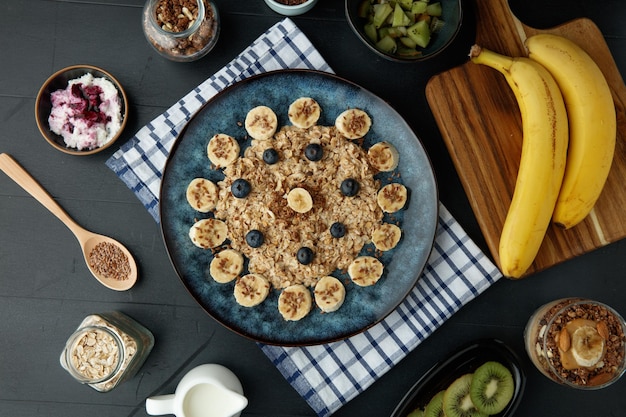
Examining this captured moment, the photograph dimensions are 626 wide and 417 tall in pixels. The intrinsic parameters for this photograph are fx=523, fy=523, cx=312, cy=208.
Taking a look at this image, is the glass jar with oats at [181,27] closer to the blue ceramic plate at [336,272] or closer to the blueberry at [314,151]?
the blue ceramic plate at [336,272]

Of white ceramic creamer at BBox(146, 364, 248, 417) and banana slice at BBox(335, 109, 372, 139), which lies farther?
banana slice at BBox(335, 109, 372, 139)

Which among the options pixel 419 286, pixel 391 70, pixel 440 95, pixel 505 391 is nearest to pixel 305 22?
pixel 391 70

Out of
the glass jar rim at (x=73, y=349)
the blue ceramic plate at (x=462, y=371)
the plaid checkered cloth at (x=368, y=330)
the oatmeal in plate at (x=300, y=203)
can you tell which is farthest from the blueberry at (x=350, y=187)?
the glass jar rim at (x=73, y=349)

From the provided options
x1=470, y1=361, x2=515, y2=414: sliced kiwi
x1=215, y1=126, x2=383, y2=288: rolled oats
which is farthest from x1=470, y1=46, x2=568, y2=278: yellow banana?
x1=215, y1=126, x2=383, y2=288: rolled oats

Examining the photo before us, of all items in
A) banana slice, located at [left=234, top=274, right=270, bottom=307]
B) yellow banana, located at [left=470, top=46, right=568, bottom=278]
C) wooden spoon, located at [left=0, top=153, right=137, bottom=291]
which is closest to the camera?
yellow banana, located at [left=470, top=46, right=568, bottom=278]

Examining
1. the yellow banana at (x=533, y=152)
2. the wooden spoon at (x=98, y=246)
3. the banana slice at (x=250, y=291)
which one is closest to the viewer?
the yellow banana at (x=533, y=152)

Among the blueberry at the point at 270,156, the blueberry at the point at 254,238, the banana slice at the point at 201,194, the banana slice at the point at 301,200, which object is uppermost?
the blueberry at the point at 270,156

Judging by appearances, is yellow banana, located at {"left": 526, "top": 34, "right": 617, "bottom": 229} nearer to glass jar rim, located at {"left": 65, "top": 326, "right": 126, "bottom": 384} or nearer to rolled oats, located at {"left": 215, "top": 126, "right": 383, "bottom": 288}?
rolled oats, located at {"left": 215, "top": 126, "right": 383, "bottom": 288}
